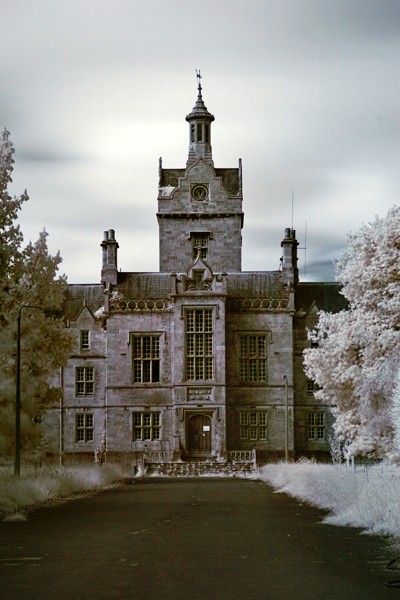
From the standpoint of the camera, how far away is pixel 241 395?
68.8m

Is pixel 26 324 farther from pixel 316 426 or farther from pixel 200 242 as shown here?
pixel 200 242

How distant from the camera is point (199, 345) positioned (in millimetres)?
68188

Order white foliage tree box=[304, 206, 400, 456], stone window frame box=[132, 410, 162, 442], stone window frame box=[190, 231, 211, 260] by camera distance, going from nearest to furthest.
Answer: white foliage tree box=[304, 206, 400, 456]
stone window frame box=[132, 410, 162, 442]
stone window frame box=[190, 231, 211, 260]

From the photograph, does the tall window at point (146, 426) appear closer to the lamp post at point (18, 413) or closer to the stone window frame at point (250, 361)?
the stone window frame at point (250, 361)

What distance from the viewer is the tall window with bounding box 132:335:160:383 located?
68.8 metres

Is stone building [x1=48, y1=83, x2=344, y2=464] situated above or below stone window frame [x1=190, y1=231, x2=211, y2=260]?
below

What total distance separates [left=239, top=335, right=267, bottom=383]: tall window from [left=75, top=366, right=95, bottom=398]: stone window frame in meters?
9.77

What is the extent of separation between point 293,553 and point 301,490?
18905 mm

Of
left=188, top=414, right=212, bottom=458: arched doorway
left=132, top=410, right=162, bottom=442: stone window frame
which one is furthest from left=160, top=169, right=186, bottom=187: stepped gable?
left=188, top=414, right=212, bottom=458: arched doorway

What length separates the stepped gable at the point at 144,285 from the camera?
231ft

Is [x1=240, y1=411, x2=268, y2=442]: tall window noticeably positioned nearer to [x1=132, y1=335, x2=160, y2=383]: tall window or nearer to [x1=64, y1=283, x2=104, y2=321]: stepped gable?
[x1=132, y1=335, x2=160, y2=383]: tall window

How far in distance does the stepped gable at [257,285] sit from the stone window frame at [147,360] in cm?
574

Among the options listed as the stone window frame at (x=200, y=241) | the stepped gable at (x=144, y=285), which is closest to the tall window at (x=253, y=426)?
the stepped gable at (x=144, y=285)

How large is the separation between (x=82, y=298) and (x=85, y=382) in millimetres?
6078
